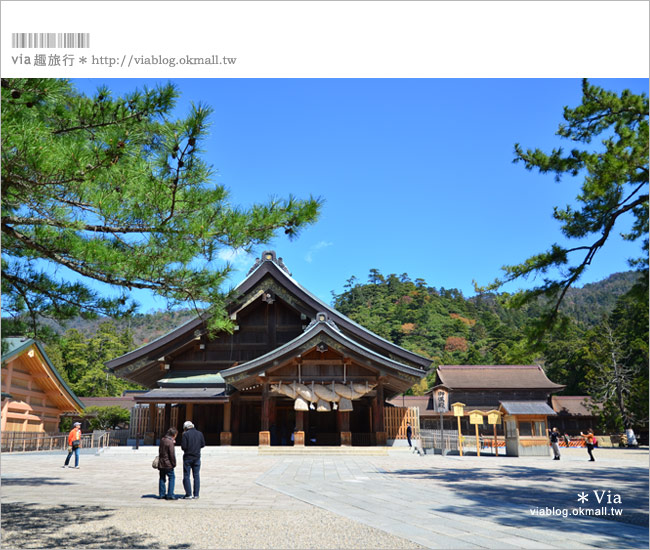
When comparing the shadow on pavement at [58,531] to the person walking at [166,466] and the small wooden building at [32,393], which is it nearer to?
the person walking at [166,466]

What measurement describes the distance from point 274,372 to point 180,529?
44.9 ft

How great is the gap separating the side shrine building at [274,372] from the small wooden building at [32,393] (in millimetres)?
5199

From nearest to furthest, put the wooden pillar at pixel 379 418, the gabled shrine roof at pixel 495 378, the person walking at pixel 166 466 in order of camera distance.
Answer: the person walking at pixel 166 466, the wooden pillar at pixel 379 418, the gabled shrine roof at pixel 495 378

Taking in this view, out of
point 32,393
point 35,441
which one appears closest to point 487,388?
point 35,441

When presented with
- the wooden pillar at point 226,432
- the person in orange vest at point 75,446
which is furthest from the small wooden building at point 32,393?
the wooden pillar at point 226,432

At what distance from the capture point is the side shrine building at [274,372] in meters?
18.6

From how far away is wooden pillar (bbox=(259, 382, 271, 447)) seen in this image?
18.1 m

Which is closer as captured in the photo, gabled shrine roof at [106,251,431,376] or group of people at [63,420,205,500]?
group of people at [63,420,205,500]

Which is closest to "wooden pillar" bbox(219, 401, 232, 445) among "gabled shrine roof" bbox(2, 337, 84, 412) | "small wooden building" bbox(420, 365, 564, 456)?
"gabled shrine roof" bbox(2, 337, 84, 412)

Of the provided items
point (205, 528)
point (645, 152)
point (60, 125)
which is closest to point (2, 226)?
point (60, 125)

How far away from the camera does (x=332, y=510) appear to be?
6.66 meters

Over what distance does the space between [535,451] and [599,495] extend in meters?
10.3

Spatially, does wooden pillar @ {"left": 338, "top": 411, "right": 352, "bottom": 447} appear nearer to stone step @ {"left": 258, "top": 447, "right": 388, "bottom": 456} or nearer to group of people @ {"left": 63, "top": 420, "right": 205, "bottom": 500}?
stone step @ {"left": 258, "top": 447, "right": 388, "bottom": 456}

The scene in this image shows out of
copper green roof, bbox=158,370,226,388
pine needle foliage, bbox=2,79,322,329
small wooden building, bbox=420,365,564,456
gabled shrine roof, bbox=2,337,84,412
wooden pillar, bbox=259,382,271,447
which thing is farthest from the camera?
small wooden building, bbox=420,365,564,456
